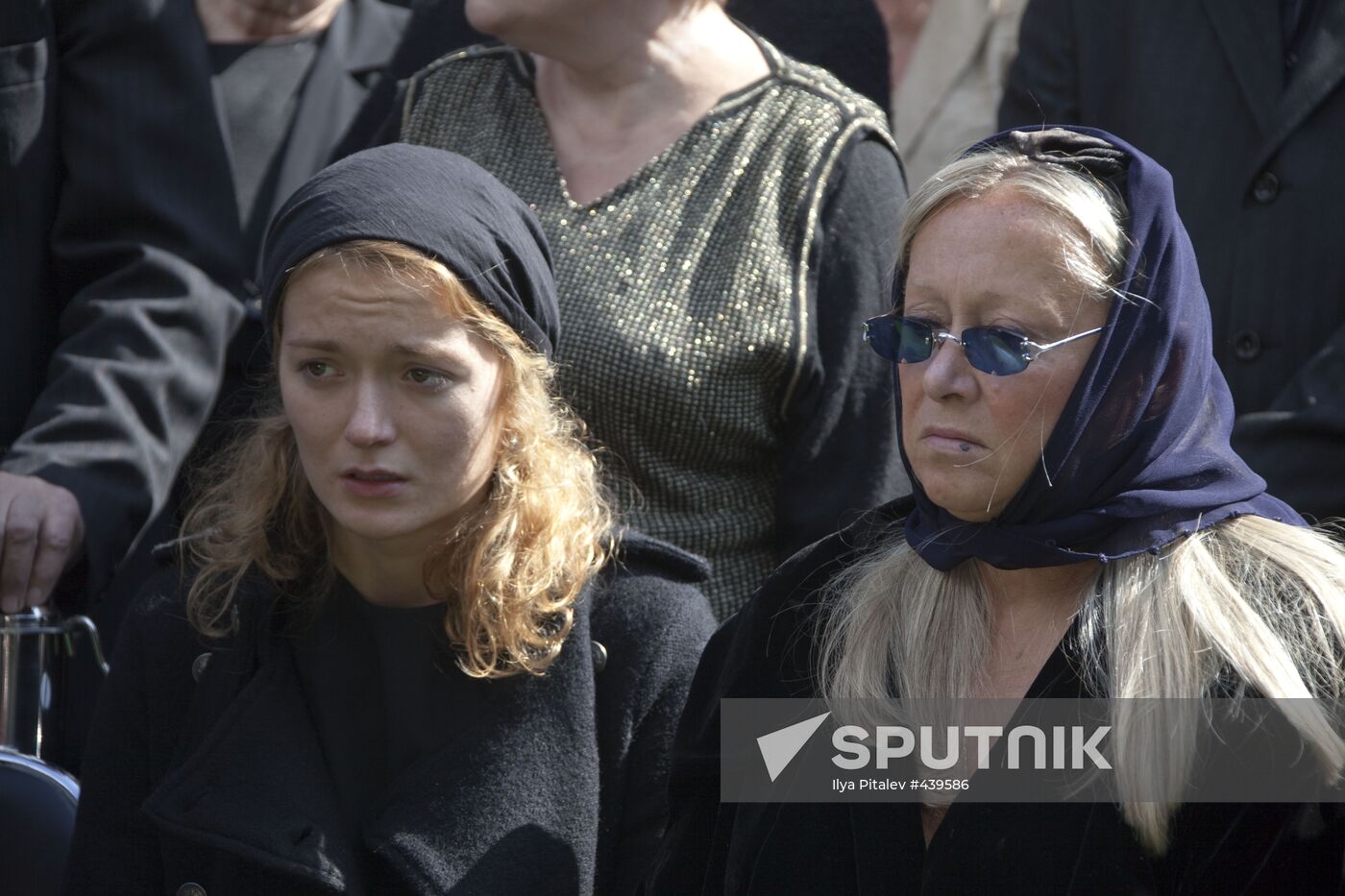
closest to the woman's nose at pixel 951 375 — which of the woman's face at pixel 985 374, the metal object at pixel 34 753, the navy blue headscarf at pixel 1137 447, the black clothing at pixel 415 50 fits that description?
the woman's face at pixel 985 374

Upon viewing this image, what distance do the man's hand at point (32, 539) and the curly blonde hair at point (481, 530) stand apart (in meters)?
0.24

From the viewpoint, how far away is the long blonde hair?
190 centimetres

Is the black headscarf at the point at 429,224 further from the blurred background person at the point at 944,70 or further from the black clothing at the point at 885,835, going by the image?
the blurred background person at the point at 944,70

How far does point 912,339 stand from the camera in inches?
82.4

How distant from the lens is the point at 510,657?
2457mm

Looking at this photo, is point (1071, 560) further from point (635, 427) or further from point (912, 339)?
point (635, 427)

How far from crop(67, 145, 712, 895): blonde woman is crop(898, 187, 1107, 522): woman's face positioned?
598 millimetres

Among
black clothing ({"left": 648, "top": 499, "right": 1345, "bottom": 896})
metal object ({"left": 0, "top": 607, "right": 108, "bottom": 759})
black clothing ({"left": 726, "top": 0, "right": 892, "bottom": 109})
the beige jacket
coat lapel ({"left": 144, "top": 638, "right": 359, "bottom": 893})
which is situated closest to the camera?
black clothing ({"left": 648, "top": 499, "right": 1345, "bottom": 896})

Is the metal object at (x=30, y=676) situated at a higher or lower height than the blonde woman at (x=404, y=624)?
lower

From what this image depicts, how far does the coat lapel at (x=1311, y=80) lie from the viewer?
115 inches

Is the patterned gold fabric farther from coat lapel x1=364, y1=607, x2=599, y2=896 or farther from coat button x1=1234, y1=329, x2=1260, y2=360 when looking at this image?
coat button x1=1234, y1=329, x2=1260, y2=360

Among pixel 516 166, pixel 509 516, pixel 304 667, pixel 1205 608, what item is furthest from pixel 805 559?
pixel 516 166

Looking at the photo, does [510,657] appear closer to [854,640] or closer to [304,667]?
[304,667]

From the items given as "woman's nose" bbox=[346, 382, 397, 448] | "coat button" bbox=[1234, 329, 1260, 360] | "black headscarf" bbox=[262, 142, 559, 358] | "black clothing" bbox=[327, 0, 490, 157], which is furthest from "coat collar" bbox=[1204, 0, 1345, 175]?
"woman's nose" bbox=[346, 382, 397, 448]
